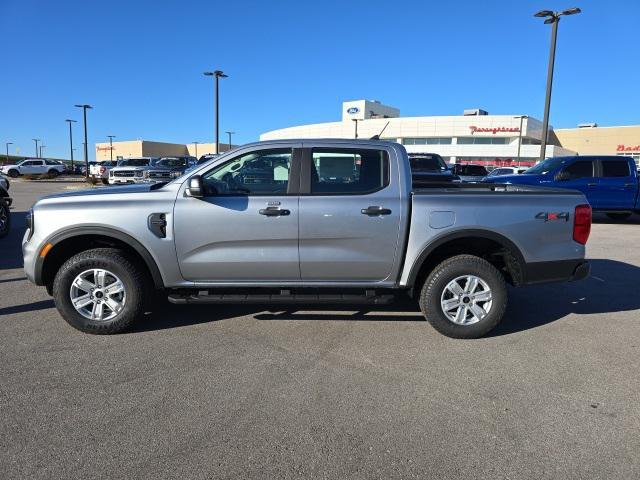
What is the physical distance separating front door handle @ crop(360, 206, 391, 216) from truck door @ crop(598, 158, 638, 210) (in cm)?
1143

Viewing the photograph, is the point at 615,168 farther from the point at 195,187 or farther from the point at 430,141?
the point at 430,141

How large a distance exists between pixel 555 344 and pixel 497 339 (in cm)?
51

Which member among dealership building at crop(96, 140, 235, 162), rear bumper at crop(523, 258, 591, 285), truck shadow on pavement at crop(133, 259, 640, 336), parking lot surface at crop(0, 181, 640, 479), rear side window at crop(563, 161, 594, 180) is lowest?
parking lot surface at crop(0, 181, 640, 479)

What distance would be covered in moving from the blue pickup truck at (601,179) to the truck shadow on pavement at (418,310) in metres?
7.60

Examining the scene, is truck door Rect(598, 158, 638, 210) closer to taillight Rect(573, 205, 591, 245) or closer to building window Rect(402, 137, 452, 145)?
taillight Rect(573, 205, 591, 245)

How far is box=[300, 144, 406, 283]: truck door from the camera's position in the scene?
433 cm

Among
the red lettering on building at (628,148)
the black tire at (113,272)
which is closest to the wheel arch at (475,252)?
the black tire at (113,272)

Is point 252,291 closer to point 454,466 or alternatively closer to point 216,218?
point 216,218

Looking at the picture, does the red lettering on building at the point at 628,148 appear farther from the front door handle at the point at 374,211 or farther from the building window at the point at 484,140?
the front door handle at the point at 374,211

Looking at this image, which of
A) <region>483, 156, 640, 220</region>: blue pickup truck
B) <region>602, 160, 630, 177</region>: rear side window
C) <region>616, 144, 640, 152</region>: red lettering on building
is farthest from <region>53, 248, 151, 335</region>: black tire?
<region>616, 144, 640, 152</region>: red lettering on building

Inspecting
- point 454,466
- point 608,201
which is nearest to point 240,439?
point 454,466

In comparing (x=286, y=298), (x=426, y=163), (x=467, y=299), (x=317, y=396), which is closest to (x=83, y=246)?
(x=286, y=298)

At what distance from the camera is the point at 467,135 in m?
75.6

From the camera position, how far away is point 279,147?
178 inches
